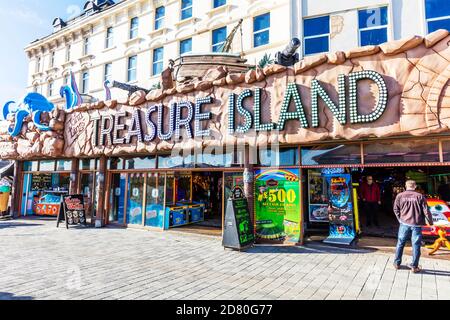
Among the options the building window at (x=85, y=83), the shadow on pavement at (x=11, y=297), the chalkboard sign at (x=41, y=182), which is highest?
the building window at (x=85, y=83)

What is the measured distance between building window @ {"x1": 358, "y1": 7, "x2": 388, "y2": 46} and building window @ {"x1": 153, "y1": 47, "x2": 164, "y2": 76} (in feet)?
35.1

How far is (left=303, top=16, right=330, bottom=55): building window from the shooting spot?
1177 centimetres

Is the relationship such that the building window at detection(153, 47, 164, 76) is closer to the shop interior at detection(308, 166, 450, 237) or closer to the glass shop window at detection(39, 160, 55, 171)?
the glass shop window at detection(39, 160, 55, 171)

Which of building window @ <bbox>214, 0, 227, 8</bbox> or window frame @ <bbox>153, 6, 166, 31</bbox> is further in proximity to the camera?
window frame @ <bbox>153, 6, 166, 31</bbox>

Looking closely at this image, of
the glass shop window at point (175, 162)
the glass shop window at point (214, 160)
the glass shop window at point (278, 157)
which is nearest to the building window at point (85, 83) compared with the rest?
the glass shop window at point (175, 162)

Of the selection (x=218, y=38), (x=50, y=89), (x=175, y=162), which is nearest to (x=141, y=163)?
(x=175, y=162)

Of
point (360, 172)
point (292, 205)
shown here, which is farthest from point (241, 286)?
point (360, 172)

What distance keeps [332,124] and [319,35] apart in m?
6.65

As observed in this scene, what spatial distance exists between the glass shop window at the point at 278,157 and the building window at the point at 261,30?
728 cm

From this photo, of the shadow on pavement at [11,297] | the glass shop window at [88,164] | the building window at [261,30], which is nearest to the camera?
the shadow on pavement at [11,297]

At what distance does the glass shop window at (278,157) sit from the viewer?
26.7 ft

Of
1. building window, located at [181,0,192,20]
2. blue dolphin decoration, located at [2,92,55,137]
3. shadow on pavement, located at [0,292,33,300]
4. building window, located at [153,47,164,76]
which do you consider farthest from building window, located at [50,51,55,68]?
shadow on pavement, located at [0,292,33,300]

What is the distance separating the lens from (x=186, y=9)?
16188 millimetres

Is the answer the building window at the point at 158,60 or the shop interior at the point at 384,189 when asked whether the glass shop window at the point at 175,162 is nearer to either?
the shop interior at the point at 384,189
